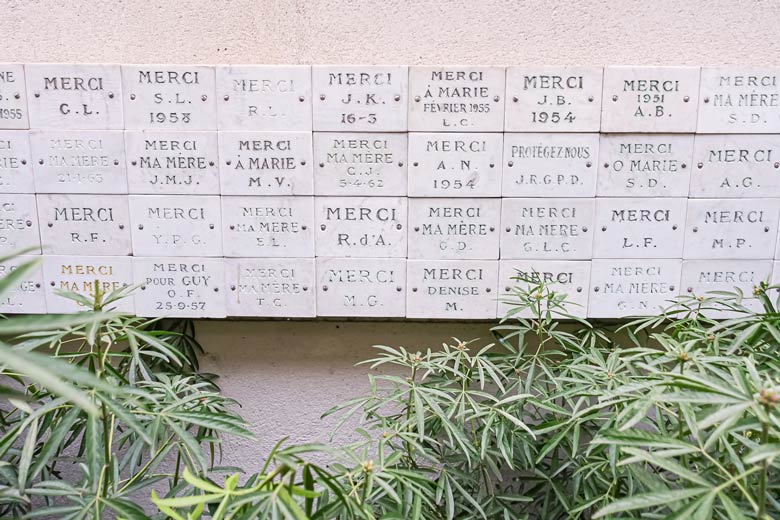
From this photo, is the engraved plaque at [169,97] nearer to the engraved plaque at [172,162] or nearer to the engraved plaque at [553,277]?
the engraved plaque at [172,162]

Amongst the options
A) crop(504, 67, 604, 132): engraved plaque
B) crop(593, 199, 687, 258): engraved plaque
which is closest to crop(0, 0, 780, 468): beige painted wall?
crop(504, 67, 604, 132): engraved plaque

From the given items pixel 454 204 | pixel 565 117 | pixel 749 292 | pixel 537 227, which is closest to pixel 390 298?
pixel 454 204

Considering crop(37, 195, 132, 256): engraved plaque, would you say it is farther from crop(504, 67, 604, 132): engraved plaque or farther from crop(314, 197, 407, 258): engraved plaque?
crop(504, 67, 604, 132): engraved plaque

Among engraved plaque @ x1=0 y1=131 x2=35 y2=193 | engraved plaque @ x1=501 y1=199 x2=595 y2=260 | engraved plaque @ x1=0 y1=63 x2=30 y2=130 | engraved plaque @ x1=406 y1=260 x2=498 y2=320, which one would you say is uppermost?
engraved plaque @ x1=0 y1=63 x2=30 y2=130

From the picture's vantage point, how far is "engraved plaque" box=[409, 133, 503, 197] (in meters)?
1.30

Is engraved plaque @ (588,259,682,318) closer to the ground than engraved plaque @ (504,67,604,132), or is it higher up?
closer to the ground

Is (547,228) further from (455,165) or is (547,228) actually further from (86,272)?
(86,272)

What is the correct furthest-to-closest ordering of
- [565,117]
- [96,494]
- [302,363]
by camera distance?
[302,363] < [565,117] < [96,494]

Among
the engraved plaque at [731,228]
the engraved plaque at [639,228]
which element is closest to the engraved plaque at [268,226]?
the engraved plaque at [639,228]

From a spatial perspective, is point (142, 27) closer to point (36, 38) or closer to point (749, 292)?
point (36, 38)

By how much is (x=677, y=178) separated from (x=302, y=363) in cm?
109

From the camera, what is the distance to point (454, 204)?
1.33m

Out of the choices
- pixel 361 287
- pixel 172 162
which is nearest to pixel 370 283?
pixel 361 287

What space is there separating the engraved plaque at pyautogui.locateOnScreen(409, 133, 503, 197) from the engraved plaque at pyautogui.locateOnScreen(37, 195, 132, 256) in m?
0.75
